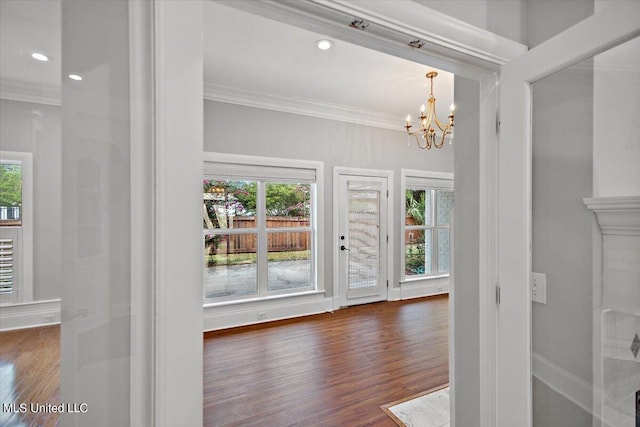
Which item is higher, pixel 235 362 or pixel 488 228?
pixel 488 228

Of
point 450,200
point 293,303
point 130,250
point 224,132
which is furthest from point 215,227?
point 450,200

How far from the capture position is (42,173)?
2.05 ft

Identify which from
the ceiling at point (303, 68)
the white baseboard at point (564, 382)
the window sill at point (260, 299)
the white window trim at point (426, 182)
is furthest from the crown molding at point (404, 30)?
the white window trim at point (426, 182)

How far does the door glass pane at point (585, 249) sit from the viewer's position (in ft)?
3.15

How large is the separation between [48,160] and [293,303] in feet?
12.3

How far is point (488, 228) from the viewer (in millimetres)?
1322

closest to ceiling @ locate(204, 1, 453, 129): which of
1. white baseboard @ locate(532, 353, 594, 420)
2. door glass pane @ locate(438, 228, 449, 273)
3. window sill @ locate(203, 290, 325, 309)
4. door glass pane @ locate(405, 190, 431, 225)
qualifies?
door glass pane @ locate(405, 190, 431, 225)

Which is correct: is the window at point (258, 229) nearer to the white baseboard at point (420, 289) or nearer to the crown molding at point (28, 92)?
the white baseboard at point (420, 289)

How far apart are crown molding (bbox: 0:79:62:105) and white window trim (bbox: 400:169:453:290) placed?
4761 mm

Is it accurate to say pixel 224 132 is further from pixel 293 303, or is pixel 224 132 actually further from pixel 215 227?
pixel 293 303

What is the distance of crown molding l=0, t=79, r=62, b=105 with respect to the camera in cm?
57

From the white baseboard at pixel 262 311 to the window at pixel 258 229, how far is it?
0.13 metres

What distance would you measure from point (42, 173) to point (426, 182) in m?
5.29

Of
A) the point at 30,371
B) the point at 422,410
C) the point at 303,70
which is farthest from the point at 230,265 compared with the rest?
the point at 30,371
